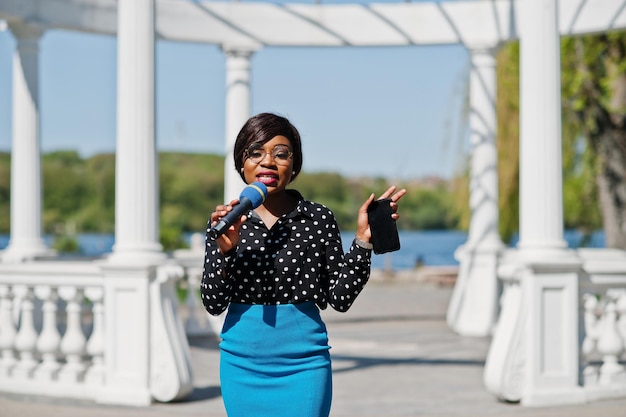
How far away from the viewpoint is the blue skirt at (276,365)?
3.86 m

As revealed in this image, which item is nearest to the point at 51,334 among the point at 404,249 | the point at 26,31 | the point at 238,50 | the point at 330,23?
the point at 26,31

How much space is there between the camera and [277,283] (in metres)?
3.95

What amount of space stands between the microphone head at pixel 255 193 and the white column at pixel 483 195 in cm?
1162

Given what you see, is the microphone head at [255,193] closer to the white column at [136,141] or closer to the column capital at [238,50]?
the white column at [136,141]

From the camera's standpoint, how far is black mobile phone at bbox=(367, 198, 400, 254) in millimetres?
3793

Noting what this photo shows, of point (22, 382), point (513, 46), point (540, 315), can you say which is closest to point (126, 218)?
point (22, 382)

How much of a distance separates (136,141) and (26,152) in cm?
477

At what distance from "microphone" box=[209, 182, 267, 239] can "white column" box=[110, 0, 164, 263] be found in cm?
581

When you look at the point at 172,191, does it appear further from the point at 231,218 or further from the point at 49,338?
the point at 231,218

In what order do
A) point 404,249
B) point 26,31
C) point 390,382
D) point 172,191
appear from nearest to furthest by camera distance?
point 390,382 < point 26,31 < point 404,249 < point 172,191

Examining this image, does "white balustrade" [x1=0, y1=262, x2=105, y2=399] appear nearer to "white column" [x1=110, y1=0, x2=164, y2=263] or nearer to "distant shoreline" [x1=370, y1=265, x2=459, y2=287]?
"white column" [x1=110, y1=0, x2=164, y2=263]

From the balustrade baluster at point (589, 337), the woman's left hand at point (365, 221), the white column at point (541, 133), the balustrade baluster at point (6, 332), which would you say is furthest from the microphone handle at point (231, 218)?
the balustrade baluster at point (6, 332)

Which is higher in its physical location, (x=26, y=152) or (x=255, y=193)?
(x=26, y=152)

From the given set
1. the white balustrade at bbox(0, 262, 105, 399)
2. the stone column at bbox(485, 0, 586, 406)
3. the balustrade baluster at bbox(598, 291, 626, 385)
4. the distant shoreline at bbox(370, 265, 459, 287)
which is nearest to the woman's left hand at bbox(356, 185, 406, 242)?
the stone column at bbox(485, 0, 586, 406)
